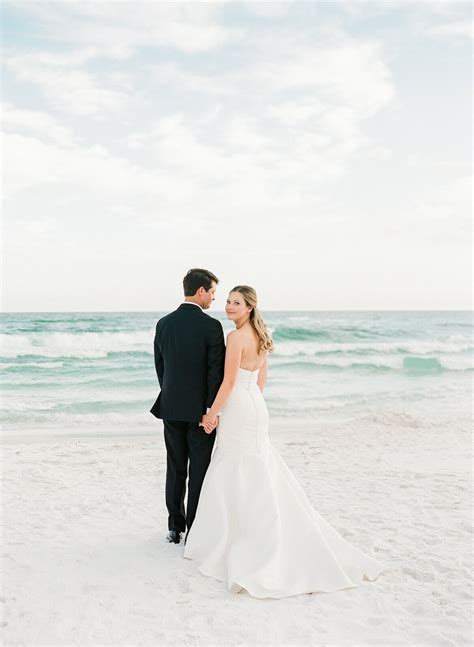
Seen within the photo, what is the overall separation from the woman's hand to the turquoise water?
6773mm

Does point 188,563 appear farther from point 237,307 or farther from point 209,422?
point 237,307

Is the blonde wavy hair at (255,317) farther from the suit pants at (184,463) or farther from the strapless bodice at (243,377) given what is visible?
the suit pants at (184,463)

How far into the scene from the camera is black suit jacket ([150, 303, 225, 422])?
4148 millimetres

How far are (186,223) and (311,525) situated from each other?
79.0 feet

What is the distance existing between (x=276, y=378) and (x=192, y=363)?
1368 cm

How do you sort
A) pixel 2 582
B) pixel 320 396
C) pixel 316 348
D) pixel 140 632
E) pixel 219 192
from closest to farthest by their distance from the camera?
pixel 140 632 → pixel 2 582 → pixel 320 396 → pixel 219 192 → pixel 316 348

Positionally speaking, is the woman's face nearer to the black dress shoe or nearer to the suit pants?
the suit pants

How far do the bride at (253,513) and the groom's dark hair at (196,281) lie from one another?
0.27 metres

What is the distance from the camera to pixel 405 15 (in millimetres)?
10812

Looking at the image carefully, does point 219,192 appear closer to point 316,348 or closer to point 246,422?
point 316,348

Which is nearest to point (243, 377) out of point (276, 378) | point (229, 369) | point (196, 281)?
point (229, 369)

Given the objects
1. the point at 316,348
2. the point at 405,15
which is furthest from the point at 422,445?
the point at 316,348

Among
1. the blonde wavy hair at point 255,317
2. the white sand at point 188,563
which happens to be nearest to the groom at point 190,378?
the blonde wavy hair at point 255,317

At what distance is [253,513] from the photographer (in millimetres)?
3840
